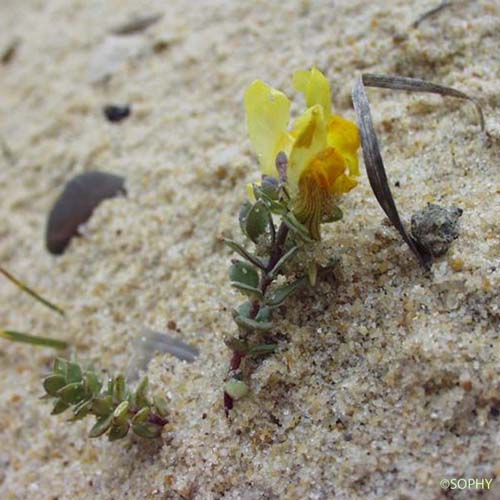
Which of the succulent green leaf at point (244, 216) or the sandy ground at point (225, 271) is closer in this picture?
the sandy ground at point (225, 271)

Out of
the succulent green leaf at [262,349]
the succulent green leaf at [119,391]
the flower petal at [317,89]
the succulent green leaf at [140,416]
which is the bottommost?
the succulent green leaf at [140,416]

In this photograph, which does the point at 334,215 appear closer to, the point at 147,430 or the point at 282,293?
the point at 282,293

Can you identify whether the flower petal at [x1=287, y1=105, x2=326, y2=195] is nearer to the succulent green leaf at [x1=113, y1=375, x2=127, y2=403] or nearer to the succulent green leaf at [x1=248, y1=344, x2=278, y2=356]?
the succulent green leaf at [x1=248, y1=344, x2=278, y2=356]

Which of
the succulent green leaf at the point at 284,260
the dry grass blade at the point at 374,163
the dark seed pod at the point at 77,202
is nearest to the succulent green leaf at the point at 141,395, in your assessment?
the succulent green leaf at the point at 284,260

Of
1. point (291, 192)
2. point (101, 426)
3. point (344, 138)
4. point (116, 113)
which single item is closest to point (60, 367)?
point (101, 426)

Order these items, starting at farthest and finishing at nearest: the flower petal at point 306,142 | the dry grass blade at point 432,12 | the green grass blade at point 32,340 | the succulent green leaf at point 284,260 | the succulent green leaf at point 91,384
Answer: the dry grass blade at point 432,12
the green grass blade at point 32,340
the succulent green leaf at point 91,384
the succulent green leaf at point 284,260
the flower petal at point 306,142

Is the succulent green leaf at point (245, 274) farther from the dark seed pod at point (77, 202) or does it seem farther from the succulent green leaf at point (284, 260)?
the dark seed pod at point (77, 202)
